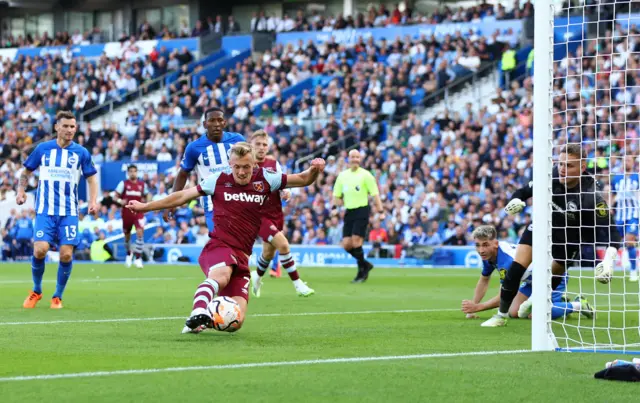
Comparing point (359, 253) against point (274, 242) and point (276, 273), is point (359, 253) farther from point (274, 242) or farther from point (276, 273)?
point (274, 242)

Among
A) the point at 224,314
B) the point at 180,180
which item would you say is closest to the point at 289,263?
the point at 180,180

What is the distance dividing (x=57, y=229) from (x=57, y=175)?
0.64 meters

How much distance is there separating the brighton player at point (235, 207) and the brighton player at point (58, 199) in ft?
12.0

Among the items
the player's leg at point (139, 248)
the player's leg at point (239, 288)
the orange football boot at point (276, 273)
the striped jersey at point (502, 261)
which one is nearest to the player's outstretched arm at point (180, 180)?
the player's leg at point (239, 288)

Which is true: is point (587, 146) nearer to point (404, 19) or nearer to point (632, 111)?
point (632, 111)

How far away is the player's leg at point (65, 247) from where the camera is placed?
42.4ft

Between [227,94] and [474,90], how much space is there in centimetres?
959

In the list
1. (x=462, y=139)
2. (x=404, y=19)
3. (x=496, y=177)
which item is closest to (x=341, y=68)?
(x=404, y=19)

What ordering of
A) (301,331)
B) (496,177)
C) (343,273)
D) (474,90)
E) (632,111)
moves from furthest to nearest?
(474,90), (496,177), (632,111), (343,273), (301,331)

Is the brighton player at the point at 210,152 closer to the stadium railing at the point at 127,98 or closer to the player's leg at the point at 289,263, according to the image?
the player's leg at the point at 289,263

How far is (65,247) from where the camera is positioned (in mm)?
12930

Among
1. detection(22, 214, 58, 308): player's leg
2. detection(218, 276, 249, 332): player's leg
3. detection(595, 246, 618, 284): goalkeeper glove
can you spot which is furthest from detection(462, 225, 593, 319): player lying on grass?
detection(22, 214, 58, 308): player's leg

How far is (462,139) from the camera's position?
2973cm

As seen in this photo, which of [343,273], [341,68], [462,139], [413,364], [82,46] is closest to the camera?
[413,364]
